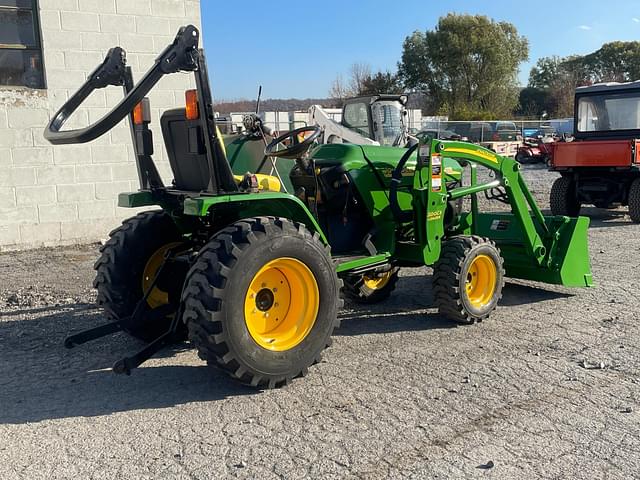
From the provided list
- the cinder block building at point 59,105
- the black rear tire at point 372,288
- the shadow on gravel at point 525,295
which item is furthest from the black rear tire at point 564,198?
the cinder block building at point 59,105

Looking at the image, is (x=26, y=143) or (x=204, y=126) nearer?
(x=204, y=126)

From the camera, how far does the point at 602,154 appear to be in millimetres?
11453

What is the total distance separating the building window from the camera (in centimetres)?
912

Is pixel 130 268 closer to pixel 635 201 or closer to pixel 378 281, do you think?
pixel 378 281

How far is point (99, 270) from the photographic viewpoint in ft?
16.1

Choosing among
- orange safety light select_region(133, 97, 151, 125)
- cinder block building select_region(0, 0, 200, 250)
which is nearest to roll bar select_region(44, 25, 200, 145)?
orange safety light select_region(133, 97, 151, 125)

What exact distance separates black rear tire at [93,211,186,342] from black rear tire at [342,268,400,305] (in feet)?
6.14

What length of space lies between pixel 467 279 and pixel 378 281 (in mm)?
1044

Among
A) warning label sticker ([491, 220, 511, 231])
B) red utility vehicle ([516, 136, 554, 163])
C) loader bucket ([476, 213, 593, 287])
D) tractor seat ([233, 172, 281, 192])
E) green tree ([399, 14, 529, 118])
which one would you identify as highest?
green tree ([399, 14, 529, 118])

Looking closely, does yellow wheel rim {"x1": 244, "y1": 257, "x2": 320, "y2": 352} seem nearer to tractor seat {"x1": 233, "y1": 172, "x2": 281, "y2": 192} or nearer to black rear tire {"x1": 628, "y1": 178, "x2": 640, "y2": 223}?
tractor seat {"x1": 233, "y1": 172, "x2": 281, "y2": 192}

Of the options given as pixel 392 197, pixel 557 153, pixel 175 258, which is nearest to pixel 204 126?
pixel 175 258

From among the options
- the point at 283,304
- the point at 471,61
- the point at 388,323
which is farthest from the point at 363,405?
the point at 471,61

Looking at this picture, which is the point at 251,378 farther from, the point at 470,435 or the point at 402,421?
the point at 470,435

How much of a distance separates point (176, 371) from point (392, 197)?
7.37 ft
